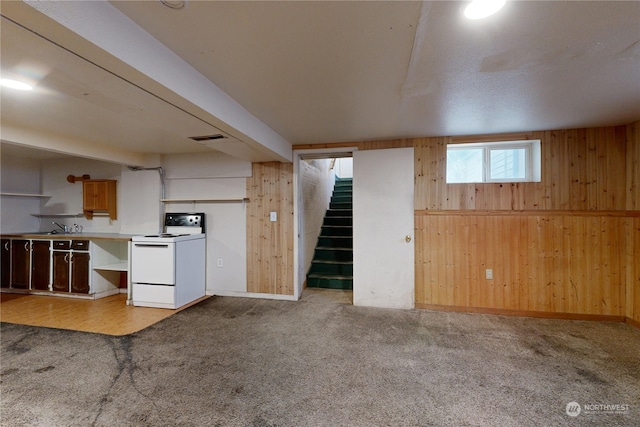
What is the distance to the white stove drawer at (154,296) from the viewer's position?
3689 mm

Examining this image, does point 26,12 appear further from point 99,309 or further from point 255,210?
point 99,309

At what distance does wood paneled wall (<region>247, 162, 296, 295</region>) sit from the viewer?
4160 mm

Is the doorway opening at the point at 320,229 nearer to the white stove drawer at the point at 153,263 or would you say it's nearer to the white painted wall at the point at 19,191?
the white stove drawer at the point at 153,263

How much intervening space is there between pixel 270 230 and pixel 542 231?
11.8ft

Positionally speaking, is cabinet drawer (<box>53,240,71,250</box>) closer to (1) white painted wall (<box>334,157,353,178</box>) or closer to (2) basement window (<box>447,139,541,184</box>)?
(2) basement window (<box>447,139,541,184</box>)

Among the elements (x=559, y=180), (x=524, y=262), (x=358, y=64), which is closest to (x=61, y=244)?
(x=358, y=64)

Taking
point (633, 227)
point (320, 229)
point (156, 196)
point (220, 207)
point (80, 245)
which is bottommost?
point (80, 245)

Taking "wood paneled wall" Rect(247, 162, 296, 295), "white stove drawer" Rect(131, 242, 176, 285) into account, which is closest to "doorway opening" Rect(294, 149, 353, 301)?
"wood paneled wall" Rect(247, 162, 296, 295)

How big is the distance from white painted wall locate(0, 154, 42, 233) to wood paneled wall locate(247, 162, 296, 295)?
4.15 metres

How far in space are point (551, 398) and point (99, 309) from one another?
4873 millimetres

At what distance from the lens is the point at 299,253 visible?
4.20m

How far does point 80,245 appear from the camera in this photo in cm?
409
